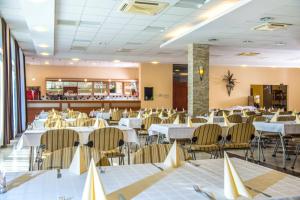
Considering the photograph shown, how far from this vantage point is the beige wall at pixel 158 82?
17.8 meters

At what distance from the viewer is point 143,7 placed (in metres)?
6.82

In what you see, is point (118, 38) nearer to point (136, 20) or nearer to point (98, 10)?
point (136, 20)

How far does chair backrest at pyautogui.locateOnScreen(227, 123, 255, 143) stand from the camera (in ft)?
18.4

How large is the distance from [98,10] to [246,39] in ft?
15.6

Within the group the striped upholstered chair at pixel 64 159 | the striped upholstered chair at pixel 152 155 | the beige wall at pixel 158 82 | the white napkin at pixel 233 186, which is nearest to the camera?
the white napkin at pixel 233 186

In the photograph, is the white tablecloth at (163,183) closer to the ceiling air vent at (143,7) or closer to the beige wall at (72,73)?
the ceiling air vent at (143,7)

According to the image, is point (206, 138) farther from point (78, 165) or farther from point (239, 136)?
point (78, 165)

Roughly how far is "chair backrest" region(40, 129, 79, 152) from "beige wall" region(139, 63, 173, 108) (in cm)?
1292

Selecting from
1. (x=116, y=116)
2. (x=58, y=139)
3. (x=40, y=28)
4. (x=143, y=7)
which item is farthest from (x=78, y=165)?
(x=116, y=116)

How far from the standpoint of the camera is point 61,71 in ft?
68.3

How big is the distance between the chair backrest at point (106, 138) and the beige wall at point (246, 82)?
1462cm

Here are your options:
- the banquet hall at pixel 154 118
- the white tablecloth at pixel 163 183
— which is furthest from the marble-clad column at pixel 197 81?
the white tablecloth at pixel 163 183

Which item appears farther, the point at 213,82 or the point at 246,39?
the point at 213,82

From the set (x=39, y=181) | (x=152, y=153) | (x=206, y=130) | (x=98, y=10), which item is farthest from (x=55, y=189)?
(x=98, y=10)
